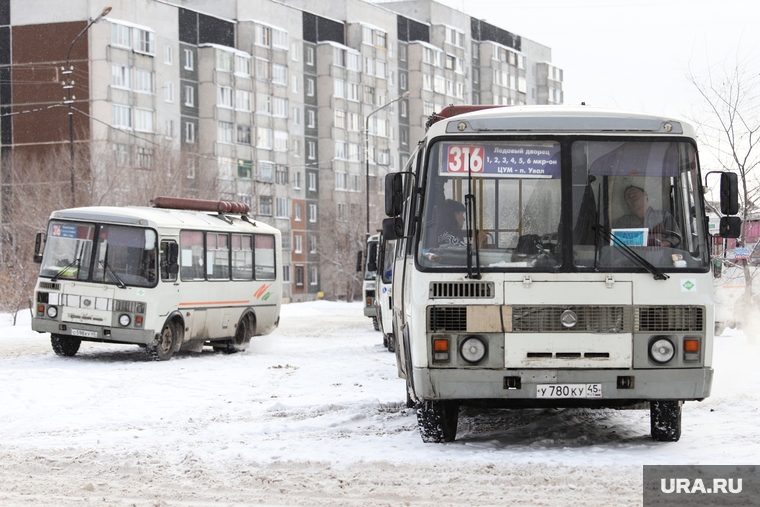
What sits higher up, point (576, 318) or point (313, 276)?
point (576, 318)

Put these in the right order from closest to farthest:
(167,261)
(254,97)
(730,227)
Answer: (730,227), (167,261), (254,97)

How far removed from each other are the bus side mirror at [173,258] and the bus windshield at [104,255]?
1.12 ft

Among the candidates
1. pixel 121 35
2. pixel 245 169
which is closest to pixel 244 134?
pixel 245 169

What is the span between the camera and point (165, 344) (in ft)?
63.4

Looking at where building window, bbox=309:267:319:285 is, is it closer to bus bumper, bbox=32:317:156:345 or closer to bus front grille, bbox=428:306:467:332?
bus bumper, bbox=32:317:156:345

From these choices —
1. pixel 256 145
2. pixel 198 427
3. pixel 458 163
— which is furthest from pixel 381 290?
pixel 256 145

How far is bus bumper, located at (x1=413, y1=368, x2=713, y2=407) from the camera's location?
27.4 ft

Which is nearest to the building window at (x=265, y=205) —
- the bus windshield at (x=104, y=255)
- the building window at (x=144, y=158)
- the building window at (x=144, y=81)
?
the building window at (x=144, y=81)

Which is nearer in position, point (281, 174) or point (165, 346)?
point (165, 346)

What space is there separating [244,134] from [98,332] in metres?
53.9

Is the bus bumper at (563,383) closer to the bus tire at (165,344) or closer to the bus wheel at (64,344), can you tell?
the bus tire at (165,344)

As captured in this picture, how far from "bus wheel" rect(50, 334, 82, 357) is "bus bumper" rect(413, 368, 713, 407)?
1262cm

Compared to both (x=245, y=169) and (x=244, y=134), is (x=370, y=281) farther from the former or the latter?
Result: (x=244, y=134)

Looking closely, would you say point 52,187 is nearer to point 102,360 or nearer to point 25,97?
point 25,97
